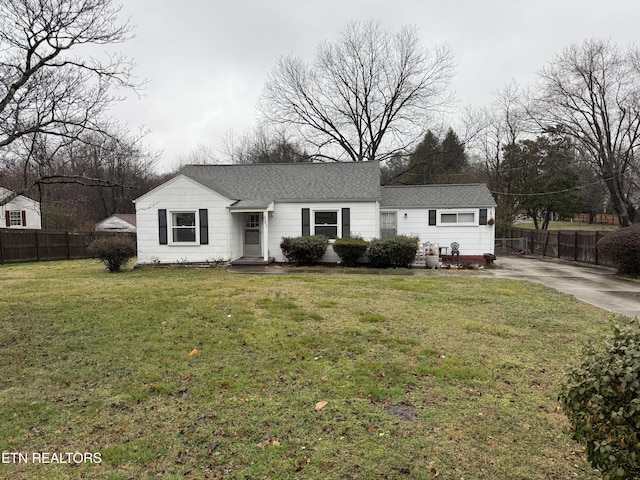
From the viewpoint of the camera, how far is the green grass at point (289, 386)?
303 cm

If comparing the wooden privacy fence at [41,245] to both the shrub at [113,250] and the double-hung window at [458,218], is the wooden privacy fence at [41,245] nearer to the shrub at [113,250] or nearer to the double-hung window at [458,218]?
the shrub at [113,250]

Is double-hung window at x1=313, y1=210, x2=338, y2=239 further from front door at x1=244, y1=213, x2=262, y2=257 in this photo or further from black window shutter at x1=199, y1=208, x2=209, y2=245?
black window shutter at x1=199, y1=208, x2=209, y2=245

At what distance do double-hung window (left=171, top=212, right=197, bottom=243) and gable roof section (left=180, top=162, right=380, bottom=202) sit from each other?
1.55 meters

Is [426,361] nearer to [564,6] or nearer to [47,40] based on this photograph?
[47,40]

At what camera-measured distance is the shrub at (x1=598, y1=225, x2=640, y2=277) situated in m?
13.2

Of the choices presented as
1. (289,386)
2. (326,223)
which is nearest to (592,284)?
(326,223)

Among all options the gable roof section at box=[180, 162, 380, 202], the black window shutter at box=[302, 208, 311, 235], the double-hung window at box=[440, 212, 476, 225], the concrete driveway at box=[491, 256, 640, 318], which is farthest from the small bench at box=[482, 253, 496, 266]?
the black window shutter at box=[302, 208, 311, 235]

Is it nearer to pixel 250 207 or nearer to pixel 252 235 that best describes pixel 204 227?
pixel 250 207

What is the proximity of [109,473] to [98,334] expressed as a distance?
151 inches

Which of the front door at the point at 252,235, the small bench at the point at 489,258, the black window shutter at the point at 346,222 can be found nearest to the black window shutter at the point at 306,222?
the black window shutter at the point at 346,222

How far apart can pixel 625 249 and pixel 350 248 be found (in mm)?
9535

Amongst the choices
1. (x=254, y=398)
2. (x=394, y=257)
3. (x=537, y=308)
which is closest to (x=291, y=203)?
(x=394, y=257)

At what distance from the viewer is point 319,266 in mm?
16266

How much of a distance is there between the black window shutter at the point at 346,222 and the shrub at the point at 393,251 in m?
1.60
